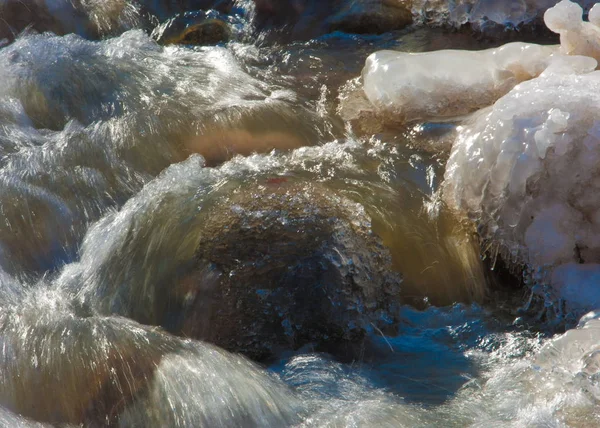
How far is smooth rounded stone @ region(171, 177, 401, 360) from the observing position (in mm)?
3316

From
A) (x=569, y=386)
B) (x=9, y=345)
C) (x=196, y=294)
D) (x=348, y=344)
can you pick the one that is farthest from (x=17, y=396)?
(x=569, y=386)

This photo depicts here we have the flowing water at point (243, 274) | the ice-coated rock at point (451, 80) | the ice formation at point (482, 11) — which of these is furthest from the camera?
the ice formation at point (482, 11)

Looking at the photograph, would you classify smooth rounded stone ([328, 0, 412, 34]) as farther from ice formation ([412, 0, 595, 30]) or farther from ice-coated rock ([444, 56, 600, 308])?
ice-coated rock ([444, 56, 600, 308])

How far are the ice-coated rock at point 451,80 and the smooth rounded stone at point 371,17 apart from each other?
1.56 m

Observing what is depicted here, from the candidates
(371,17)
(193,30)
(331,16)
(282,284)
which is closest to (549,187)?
(282,284)

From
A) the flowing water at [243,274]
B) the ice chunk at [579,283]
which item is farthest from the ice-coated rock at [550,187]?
the flowing water at [243,274]

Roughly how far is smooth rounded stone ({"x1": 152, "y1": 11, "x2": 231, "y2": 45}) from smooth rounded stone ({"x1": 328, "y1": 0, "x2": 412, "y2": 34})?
0.92 metres

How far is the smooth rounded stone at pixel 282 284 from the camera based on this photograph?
3.32 metres

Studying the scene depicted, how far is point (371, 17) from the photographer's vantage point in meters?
6.33

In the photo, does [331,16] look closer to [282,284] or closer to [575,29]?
[575,29]

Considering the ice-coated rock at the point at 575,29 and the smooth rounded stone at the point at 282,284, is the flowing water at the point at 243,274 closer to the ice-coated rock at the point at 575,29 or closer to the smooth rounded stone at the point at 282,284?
the smooth rounded stone at the point at 282,284

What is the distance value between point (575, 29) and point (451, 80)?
0.76 m

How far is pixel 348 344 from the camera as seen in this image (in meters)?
3.35

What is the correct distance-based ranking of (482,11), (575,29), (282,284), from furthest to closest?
(482,11)
(575,29)
(282,284)
